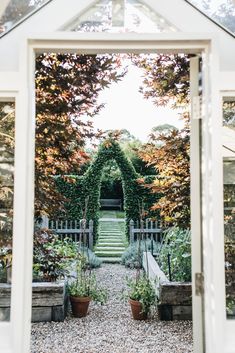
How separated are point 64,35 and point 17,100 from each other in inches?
16.4

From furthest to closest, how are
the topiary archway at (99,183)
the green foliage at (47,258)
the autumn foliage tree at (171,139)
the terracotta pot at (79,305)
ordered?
the topiary archway at (99,183) → the terracotta pot at (79,305) → the green foliage at (47,258) → the autumn foliage tree at (171,139)

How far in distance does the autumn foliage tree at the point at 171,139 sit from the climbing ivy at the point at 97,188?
218 inches

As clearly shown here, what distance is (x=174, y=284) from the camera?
4.32 metres

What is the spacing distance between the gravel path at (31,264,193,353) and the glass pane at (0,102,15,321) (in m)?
2.02

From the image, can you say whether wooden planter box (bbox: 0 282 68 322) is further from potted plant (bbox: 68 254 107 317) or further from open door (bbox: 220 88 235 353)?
open door (bbox: 220 88 235 353)

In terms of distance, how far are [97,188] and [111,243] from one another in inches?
59.9

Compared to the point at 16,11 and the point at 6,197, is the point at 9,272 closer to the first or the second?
the point at 6,197

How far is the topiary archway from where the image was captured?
9.60 m

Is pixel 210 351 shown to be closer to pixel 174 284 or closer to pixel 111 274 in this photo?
pixel 174 284

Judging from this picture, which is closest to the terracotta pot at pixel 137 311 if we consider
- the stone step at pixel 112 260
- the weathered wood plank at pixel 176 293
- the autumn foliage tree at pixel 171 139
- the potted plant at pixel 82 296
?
the weathered wood plank at pixel 176 293

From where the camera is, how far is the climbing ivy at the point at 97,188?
9617 mm

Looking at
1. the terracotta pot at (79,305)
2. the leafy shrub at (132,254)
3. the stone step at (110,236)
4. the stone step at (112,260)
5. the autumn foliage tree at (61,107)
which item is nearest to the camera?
the autumn foliage tree at (61,107)

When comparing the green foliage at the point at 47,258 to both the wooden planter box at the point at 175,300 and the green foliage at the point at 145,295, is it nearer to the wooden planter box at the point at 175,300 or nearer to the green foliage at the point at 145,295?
the green foliage at the point at 145,295

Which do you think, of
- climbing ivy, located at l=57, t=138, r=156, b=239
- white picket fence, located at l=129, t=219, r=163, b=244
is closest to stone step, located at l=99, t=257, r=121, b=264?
white picket fence, located at l=129, t=219, r=163, b=244
